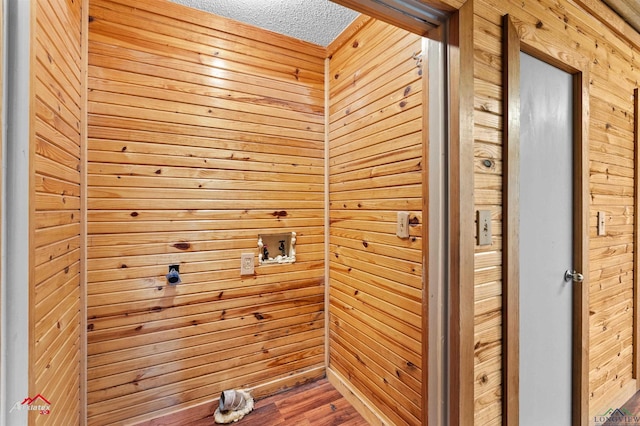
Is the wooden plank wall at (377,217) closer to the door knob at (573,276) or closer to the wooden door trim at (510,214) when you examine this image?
the wooden door trim at (510,214)

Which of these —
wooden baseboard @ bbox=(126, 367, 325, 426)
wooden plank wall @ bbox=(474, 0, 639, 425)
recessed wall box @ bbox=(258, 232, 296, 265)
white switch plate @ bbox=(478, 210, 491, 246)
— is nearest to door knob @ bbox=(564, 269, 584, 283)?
wooden plank wall @ bbox=(474, 0, 639, 425)

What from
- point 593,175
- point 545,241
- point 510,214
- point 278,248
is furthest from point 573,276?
point 278,248

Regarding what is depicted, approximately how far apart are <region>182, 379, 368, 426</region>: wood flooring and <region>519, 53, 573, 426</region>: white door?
100 cm

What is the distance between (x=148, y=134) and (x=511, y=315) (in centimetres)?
204

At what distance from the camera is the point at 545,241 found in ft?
3.98

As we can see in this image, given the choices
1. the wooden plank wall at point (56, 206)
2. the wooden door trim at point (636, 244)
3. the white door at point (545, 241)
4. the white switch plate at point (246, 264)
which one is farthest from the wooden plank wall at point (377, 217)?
the wooden door trim at point (636, 244)

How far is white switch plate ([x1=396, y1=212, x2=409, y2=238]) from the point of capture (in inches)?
54.1

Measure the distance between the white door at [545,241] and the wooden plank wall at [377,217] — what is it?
16.7 inches

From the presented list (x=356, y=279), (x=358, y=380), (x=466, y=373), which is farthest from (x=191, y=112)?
(x=358, y=380)

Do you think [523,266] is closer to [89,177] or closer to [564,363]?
[564,363]

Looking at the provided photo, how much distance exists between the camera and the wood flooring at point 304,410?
5.37ft

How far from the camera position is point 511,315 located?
1.04 metres

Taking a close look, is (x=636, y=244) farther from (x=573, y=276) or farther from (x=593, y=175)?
(x=573, y=276)

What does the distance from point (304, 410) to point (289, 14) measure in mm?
2563
